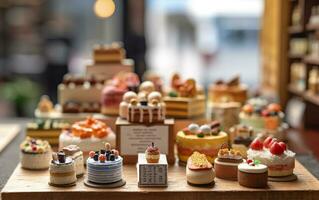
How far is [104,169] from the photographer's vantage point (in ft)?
8.59

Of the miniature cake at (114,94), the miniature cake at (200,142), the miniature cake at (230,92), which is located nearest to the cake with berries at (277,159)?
the miniature cake at (200,142)

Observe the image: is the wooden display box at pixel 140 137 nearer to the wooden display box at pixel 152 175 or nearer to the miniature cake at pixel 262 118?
the wooden display box at pixel 152 175

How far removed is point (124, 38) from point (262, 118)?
3.58 meters

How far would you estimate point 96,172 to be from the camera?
2.63 metres

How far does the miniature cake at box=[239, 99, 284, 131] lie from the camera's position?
12.2ft

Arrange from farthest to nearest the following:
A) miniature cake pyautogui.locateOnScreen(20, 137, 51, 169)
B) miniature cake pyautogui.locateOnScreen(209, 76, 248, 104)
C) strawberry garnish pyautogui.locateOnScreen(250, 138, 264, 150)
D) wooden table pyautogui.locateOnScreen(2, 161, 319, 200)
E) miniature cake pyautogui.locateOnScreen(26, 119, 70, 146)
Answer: miniature cake pyautogui.locateOnScreen(209, 76, 248, 104) < miniature cake pyautogui.locateOnScreen(26, 119, 70, 146) < miniature cake pyautogui.locateOnScreen(20, 137, 51, 169) < strawberry garnish pyautogui.locateOnScreen(250, 138, 264, 150) < wooden table pyautogui.locateOnScreen(2, 161, 319, 200)

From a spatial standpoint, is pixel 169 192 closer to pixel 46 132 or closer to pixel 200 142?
pixel 200 142

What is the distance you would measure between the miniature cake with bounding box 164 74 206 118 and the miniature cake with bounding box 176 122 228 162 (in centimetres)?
45

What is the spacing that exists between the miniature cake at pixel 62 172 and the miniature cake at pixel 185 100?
109 cm

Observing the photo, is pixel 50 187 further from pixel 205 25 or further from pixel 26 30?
pixel 205 25

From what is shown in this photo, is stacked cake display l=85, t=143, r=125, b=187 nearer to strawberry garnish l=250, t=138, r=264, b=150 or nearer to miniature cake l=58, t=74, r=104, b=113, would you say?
strawberry garnish l=250, t=138, r=264, b=150

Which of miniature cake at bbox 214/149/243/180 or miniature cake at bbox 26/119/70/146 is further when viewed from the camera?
miniature cake at bbox 26/119/70/146

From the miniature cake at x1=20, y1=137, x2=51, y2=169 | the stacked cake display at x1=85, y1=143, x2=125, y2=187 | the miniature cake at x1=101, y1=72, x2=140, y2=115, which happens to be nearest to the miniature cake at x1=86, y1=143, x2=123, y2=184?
the stacked cake display at x1=85, y1=143, x2=125, y2=187

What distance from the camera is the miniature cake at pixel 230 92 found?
163 inches
